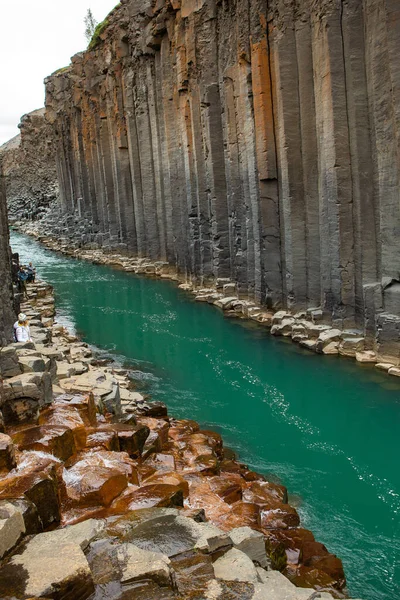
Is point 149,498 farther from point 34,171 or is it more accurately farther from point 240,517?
point 34,171

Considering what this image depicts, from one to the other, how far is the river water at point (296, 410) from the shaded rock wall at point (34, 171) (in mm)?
53113

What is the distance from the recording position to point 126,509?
6.82 meters

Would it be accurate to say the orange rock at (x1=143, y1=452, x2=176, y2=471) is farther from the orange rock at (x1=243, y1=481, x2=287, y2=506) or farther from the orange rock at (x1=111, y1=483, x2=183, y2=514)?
the orange rock at (x1=111, y1=483, x2=183, y2=514)

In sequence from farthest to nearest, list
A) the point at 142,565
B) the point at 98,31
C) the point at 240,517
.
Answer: the point at 98,31 → the point at 240,517 → the point at 142,565

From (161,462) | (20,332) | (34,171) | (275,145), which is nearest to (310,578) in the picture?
(161,462)

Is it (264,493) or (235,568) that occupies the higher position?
(235,568)

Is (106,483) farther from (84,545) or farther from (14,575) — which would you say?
(14,575)

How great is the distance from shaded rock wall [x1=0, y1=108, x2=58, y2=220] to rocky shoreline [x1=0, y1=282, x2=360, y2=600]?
64.8 metres

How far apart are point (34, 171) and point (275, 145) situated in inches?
2447

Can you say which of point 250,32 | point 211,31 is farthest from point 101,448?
point 211,31

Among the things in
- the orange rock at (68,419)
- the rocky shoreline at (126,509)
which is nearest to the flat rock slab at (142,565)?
the rocky shoreline at (126,509)

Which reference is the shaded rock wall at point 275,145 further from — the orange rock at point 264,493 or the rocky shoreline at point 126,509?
the rocky shoreline at point 126,509

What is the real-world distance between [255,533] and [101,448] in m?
3.26

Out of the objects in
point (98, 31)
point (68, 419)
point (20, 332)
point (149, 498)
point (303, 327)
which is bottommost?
point (303, 327)
